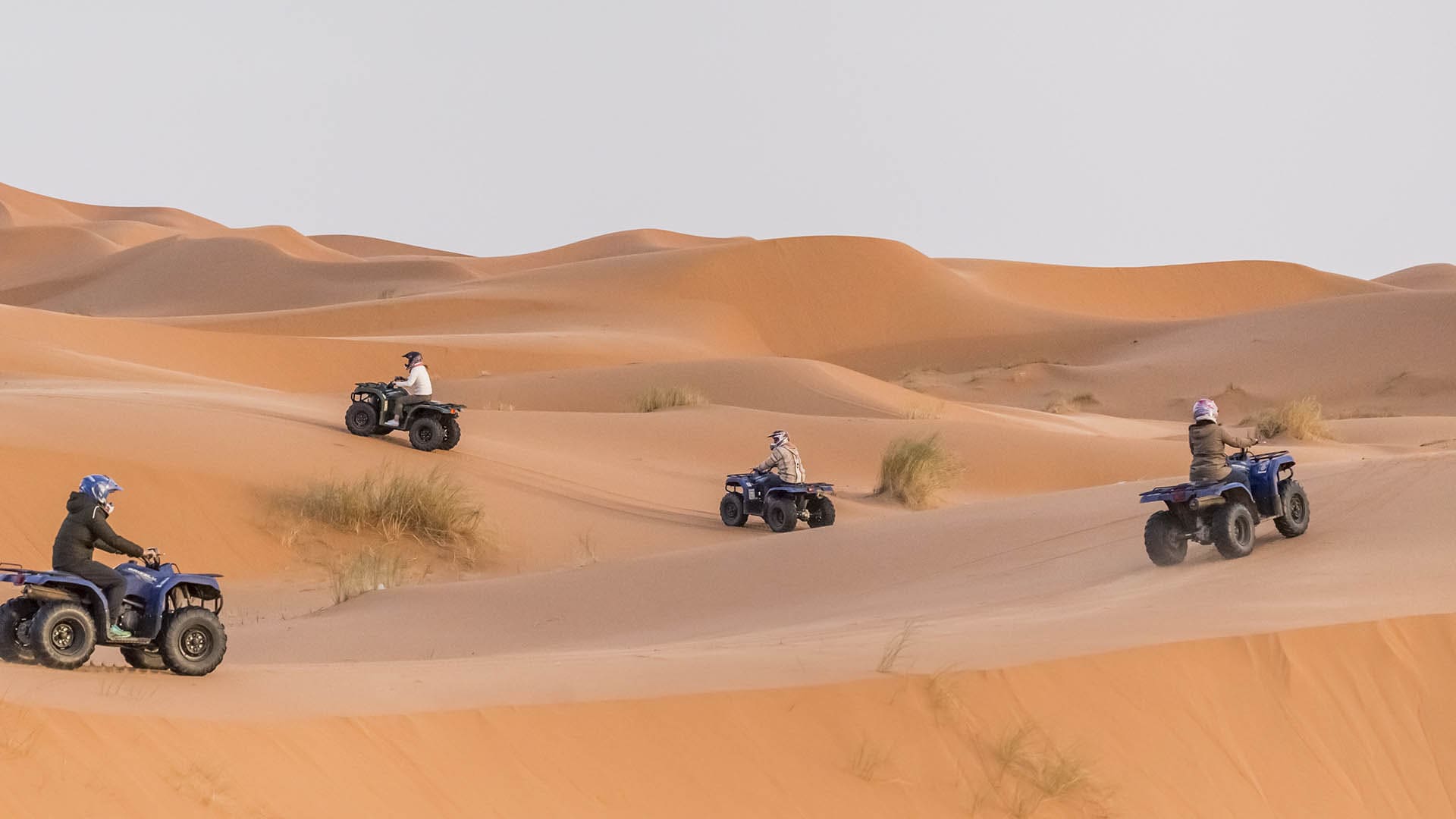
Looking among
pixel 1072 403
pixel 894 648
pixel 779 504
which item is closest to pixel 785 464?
pixel 779 504

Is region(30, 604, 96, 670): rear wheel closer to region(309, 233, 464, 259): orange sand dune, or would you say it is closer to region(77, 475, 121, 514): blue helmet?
region(77, 475, 121, 514): blue helmet

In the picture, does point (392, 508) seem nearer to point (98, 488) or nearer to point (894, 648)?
point (98, 488)

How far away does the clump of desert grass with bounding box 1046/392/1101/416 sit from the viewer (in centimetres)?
4428

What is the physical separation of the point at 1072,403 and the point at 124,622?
4161 cm

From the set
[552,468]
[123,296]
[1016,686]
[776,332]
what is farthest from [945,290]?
[1016,686]

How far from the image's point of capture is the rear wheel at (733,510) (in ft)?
66.5

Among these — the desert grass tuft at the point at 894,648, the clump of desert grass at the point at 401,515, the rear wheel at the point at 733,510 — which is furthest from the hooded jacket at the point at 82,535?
the rear wheel at the point at 733,510

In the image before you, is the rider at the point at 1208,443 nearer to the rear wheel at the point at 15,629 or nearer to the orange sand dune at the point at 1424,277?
the rear wheel at the point at 15,629

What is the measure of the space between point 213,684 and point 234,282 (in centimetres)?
8792

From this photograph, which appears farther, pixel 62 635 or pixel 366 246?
pixel 366 246

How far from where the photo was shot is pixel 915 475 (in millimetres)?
23844

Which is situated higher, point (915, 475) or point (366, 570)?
point (915, 475)

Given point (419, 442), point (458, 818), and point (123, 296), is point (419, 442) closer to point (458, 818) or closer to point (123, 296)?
point (458, 818)

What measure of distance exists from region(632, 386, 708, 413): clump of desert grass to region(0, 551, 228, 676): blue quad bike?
80.7ft
